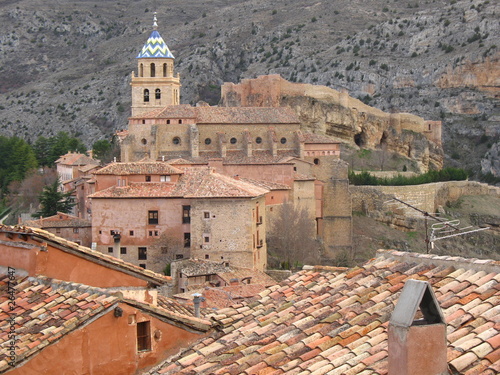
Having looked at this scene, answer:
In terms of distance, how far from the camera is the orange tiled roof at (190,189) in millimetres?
37500

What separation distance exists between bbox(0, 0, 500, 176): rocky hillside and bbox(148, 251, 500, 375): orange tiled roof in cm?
6924

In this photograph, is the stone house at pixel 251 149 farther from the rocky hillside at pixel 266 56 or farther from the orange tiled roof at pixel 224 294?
the rocky hillside at pixel 266 56

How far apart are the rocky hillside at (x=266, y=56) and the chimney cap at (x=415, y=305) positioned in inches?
2844

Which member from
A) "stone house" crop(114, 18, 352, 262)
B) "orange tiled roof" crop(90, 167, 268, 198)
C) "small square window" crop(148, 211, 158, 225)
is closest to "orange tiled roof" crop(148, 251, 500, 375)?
"orange tiled roof" crop(90, 167, 268, 198)

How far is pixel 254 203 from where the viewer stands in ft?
125

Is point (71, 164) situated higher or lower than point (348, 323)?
lower

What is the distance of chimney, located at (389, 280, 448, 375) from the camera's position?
6.90 m

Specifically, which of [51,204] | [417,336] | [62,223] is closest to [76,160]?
[51,204]

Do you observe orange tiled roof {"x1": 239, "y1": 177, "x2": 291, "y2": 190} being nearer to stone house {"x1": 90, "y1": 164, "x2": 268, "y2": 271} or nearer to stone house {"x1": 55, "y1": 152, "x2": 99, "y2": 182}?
stone house {"x1": 90, "y1": 164, "x2": 268, "y2": 271}

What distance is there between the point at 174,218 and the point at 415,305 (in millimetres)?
31728

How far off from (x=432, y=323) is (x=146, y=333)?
4.00 metres

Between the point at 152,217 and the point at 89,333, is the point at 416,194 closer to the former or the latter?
the point at 152,217

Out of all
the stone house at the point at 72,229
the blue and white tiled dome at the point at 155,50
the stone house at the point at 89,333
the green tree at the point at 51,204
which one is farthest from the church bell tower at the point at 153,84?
the stone house at the point at 89,333

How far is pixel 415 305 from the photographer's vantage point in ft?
22.5
